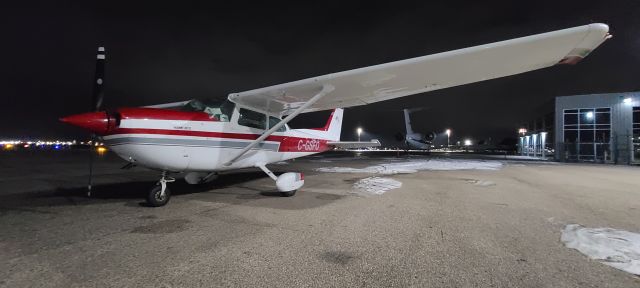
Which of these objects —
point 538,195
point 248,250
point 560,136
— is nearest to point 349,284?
point 248,250

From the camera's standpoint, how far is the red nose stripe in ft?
13.8

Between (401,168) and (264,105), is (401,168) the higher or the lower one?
the lower one

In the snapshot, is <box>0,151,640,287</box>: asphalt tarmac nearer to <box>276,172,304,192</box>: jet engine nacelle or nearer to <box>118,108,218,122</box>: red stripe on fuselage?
<box>276,172,304,192</box>: jet engine nacelle

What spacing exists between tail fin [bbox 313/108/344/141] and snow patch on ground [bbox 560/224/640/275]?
8183 mm

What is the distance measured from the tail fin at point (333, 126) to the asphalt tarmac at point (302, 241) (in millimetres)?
5479

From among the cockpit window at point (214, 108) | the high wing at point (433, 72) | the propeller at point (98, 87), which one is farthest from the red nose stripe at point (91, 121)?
the high wing at point (433, 72)

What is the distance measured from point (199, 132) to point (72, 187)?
4.60 meters

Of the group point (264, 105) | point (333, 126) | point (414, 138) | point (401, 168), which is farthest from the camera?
point (414, 138)

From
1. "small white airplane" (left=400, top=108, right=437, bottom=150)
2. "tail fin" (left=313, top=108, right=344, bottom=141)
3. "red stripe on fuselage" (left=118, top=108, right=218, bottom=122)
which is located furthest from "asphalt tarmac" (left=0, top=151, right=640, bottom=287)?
"small white airplane" (left=400, top=108, right=437, bottom=150)

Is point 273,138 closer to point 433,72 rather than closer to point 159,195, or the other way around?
point 159,195

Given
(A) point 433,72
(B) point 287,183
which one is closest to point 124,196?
(B) point 287,183

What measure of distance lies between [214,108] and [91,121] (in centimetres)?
207

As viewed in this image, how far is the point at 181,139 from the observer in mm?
5117

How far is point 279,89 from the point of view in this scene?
5.96 m
